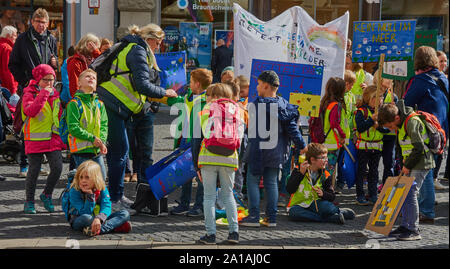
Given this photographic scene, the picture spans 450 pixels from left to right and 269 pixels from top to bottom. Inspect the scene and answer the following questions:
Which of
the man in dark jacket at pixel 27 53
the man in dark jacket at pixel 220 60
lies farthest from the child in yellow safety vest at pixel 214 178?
the man in dark jacket at pixel 220 60

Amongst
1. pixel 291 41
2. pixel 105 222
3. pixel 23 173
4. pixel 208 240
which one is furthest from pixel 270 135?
pixel 23 173

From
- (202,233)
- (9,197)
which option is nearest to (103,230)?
(202,233)

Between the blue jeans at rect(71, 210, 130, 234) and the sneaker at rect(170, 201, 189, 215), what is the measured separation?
3.21 ft

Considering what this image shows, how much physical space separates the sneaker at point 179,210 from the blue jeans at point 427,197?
2.43 metres

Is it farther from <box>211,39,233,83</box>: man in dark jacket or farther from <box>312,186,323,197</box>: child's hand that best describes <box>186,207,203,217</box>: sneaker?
<box>211,39,233,83</box>: man in dark jacket

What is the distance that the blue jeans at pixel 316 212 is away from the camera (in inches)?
291

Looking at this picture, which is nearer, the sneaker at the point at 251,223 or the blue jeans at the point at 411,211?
the blue jeans at the point at 411,211

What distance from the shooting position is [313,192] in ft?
24.7

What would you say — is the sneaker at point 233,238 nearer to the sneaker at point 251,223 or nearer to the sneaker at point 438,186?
the sneaker at point 251,223

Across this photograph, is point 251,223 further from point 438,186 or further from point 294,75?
point 438,186

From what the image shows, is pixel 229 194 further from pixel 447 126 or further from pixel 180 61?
pixel 447 126

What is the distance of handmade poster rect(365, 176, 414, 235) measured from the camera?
21.9 ft

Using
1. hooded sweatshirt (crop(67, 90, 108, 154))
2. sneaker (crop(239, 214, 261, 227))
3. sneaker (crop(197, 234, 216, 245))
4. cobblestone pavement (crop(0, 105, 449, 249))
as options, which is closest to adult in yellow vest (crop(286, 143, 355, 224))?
cobblestone pavement (crop(0, 105, 449, 249))

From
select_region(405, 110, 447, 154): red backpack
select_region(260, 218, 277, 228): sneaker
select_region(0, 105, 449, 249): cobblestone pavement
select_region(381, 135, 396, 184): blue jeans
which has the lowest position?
select_region(0, 105, 449, 249): cobblestone pavement
